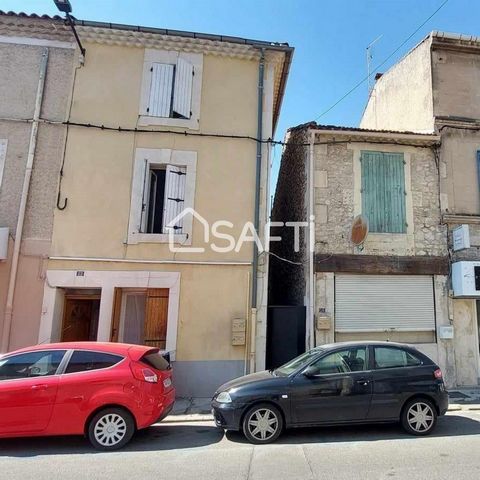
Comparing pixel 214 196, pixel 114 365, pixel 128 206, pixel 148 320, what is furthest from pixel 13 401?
pixel 214 196

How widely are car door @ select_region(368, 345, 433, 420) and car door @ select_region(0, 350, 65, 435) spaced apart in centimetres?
459

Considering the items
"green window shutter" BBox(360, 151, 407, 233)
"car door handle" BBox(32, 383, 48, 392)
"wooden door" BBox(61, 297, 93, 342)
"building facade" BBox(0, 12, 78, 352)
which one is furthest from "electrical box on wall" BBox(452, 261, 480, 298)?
"building facade" BBox(0, 12, 78, 352)

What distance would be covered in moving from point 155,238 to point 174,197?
1.09 metres

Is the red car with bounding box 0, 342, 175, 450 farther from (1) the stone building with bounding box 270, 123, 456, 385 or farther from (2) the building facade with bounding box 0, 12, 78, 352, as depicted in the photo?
(1) the stone building with bounding box 270, 123, 456, 385

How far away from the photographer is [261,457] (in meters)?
4.89

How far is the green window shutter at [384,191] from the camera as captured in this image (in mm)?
9711

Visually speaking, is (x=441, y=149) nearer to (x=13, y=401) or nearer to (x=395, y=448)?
(x=395, y=448)

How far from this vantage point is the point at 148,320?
8.69 meters

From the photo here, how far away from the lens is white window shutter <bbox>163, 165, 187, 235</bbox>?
29.7ft

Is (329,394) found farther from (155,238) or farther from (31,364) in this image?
(155,238)

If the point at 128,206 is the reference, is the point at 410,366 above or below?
below

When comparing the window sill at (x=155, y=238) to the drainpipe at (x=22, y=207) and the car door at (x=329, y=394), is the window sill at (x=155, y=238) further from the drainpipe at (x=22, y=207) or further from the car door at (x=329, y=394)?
the car door at (x=329, y=394)

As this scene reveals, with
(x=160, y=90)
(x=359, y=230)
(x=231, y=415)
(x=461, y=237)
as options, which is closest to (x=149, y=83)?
(x=160, y=90)

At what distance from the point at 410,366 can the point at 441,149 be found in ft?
21.3
